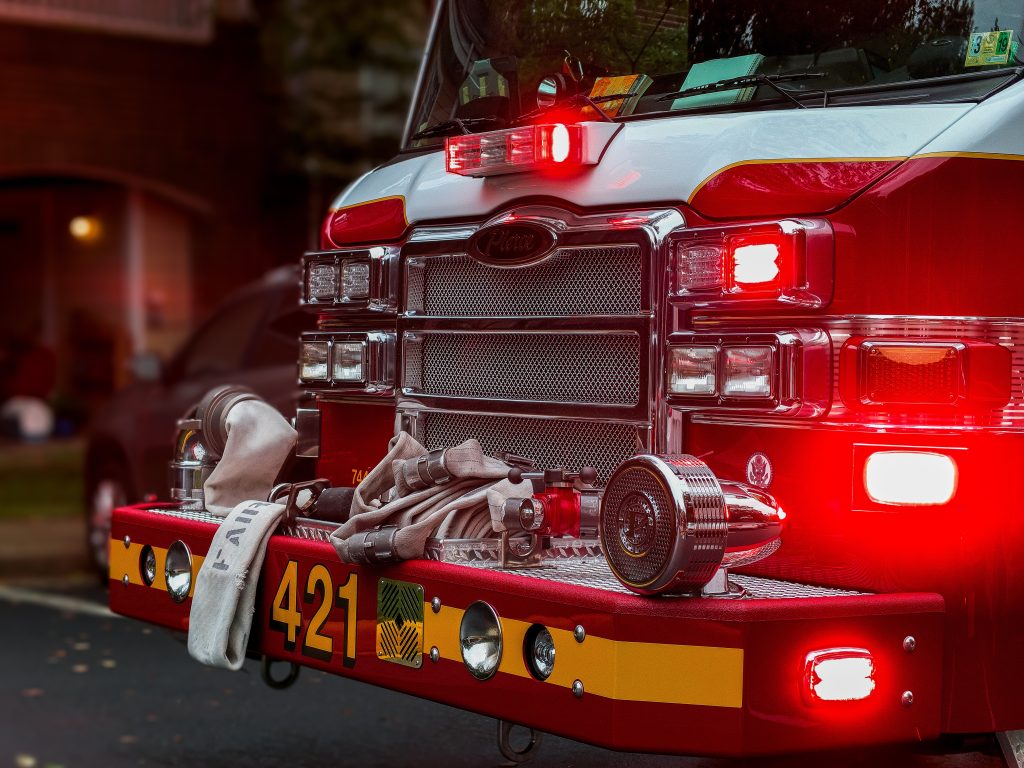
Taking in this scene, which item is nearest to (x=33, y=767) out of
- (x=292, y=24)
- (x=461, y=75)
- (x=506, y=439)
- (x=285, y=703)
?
(x=285, y=703)

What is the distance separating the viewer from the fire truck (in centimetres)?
344

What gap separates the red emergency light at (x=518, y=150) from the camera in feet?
13.7

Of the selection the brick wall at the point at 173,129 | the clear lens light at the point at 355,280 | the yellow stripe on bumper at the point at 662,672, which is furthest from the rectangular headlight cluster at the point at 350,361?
the brick wall at the point at 173,129

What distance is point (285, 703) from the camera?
6512 mm

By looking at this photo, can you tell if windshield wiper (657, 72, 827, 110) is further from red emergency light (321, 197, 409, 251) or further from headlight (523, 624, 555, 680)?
headlight (523, 624, 555, 680)

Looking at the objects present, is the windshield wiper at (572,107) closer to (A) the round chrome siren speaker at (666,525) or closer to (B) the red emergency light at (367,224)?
(B) the red emergency light at (367,224)

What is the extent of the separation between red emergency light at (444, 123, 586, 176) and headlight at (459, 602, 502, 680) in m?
1.16

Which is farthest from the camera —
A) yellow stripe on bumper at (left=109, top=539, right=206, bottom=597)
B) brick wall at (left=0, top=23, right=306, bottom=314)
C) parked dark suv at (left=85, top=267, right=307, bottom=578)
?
brick wall at (left=0, top=23, right=306, bottom=314)

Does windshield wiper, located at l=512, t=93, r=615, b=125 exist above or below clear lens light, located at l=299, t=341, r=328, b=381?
above

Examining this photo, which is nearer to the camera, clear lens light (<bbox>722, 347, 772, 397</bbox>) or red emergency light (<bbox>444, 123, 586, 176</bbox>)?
clear lens light (<bbox>722, 347, 772, 397</bbox>)

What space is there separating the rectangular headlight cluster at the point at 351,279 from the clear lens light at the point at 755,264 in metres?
1.34

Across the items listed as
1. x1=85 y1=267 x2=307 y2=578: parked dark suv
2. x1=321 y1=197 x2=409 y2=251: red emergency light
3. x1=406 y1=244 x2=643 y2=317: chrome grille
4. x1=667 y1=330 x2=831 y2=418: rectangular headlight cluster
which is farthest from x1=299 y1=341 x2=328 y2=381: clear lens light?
x1=85 y1=267 x2=307 y2=578: parked dark suv

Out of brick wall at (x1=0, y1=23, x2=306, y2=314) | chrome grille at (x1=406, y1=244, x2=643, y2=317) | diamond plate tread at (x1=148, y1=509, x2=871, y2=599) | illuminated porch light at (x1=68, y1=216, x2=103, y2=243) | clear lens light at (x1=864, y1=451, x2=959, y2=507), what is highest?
brick wall at (x1=0, y1=23, x2=306, y2=314)

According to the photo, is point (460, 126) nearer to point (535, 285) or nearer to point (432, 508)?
point (535, 285)
